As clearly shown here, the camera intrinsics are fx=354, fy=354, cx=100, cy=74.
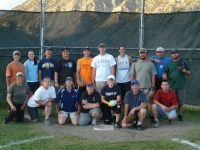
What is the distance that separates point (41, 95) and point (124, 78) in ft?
6.68

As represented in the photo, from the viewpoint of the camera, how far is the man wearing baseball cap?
336 inches

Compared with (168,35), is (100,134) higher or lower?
lower

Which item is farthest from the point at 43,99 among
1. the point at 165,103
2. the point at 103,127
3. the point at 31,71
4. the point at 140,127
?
the point at 165,103

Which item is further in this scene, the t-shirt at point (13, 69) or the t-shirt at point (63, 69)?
the t-shirt at point (63, 69)

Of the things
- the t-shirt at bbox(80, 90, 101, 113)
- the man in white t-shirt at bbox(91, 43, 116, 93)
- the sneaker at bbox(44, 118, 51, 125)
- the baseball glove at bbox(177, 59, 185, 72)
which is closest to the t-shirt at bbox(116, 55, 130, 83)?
the man in white t-shirt at bbox(91, 43, 116, 93)

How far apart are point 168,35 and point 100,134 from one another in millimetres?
4014

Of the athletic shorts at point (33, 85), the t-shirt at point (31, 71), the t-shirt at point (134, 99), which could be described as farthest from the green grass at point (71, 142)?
the t-shirt at point (31, 71)

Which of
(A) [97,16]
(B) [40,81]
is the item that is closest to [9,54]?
(B) [40,81]

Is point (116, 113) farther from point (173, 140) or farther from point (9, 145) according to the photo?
point (9, 145)

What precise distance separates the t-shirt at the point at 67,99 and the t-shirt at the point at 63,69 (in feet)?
1.76

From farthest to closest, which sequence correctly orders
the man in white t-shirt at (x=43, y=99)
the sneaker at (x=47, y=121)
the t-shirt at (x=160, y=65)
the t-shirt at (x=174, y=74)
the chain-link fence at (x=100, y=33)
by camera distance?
the chain-link fence at (x=100, y=33) → the t-shirt at (x=160, y=65) → the t-shirt at (x=174, y=74) → the man in white t-shirt at (x=43, y=99) → the sneaker at (x=47, y=121)

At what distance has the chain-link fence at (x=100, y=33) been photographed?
9.59 metres

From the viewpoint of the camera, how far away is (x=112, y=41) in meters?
10.3

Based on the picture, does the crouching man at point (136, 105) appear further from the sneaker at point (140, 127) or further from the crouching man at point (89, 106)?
the crouching man at point (89, 106)
